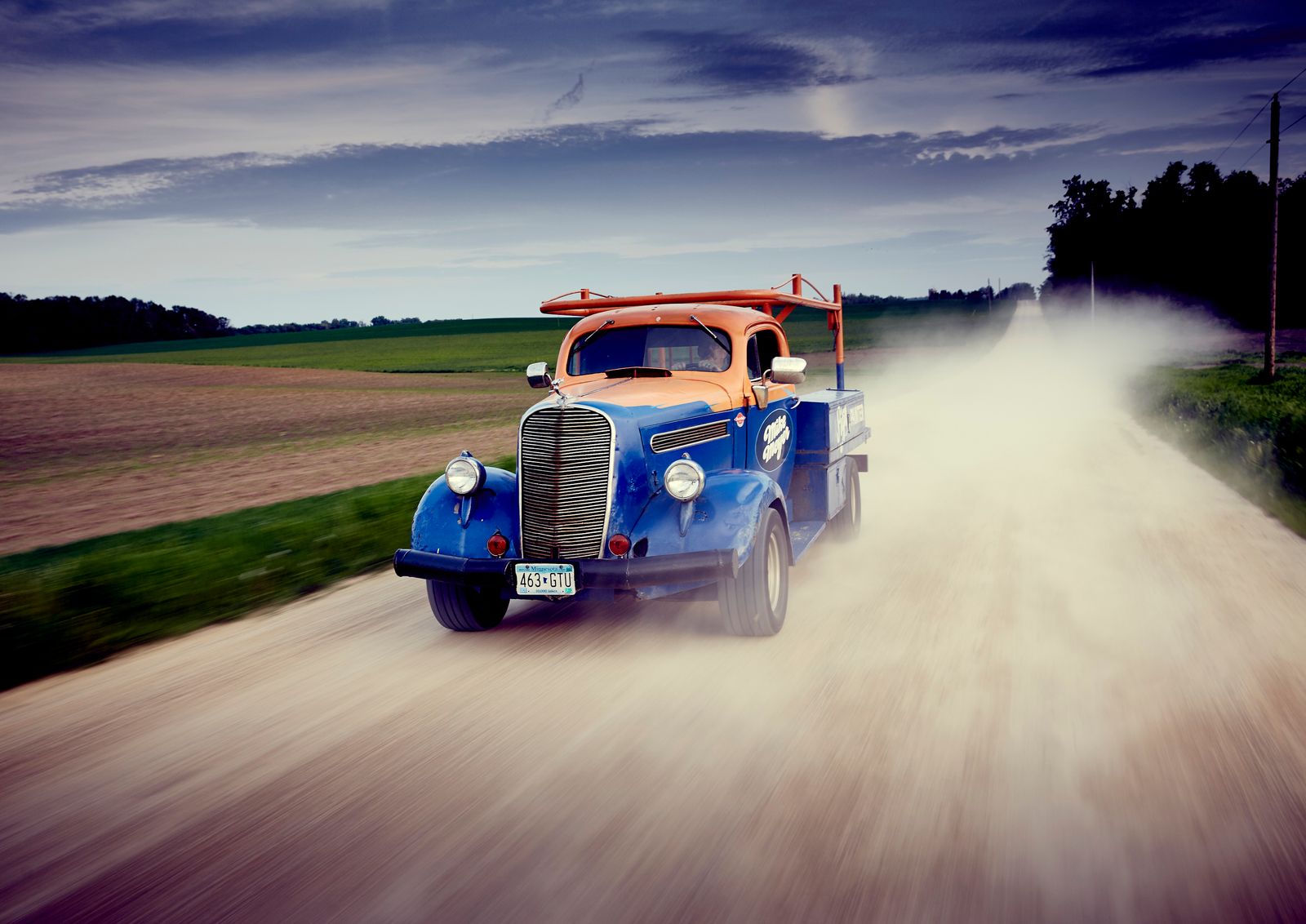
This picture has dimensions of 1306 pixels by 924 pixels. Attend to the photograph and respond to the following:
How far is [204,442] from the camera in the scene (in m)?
24.5

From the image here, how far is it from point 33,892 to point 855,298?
511 feet

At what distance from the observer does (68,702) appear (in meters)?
5.63

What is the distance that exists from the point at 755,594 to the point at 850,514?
3.83m

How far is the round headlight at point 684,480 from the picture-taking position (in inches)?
249

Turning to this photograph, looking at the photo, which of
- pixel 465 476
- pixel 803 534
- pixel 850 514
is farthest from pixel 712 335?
pixel 850 514

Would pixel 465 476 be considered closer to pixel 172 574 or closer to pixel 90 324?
pixel 172 574

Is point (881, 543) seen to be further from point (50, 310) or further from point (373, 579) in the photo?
point (50, 310)

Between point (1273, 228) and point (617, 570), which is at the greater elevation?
point (1273, 228)

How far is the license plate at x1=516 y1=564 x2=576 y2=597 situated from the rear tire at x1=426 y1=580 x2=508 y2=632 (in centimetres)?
46

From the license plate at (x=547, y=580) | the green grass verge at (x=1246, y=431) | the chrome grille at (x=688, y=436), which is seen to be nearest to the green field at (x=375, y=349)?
the green grass verge at (x=1246, y=431)

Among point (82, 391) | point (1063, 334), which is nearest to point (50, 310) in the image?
point (82, 391)

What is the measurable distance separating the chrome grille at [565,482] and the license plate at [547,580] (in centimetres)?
24

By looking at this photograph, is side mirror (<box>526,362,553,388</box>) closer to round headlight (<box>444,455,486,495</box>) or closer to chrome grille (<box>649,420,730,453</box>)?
round headlight (<box>444,455,486,495</box>)

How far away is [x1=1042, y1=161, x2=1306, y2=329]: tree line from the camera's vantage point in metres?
70.6
